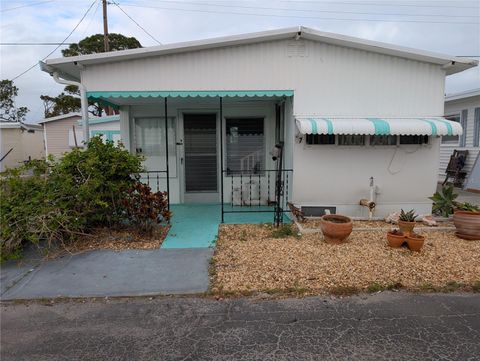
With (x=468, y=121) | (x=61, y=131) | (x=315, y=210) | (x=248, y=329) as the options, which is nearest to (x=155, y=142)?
(x=315, y=210)

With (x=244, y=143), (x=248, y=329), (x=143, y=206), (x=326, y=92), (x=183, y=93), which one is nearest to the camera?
(x=248, y=329)

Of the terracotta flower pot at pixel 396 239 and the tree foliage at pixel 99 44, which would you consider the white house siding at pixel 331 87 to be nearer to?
the terracotta flower pot at pixel 396 239

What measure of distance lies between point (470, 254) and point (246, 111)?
15.4ft

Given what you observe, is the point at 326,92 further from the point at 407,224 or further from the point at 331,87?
the point at 407,224

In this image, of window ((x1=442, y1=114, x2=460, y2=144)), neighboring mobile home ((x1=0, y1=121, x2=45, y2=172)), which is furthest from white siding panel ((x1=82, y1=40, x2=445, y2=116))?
neighboring mobile home ((x1=0, y1=121, x2=45, y2=172))

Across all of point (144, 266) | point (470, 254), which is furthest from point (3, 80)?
point (470, 254)

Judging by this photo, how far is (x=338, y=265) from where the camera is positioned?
157 inches

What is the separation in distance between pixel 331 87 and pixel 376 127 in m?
1.06

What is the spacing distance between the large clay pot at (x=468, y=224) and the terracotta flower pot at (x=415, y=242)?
1217 mm

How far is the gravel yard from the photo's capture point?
353 centimetres

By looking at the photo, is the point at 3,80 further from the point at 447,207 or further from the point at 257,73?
the point at 447,207

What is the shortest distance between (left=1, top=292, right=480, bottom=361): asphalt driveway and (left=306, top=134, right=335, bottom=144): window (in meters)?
3.13

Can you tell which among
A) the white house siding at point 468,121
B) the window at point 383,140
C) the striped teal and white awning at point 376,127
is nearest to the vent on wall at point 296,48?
the striped teal and white awning at point 376,127

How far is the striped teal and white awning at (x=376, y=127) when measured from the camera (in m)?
5.24
